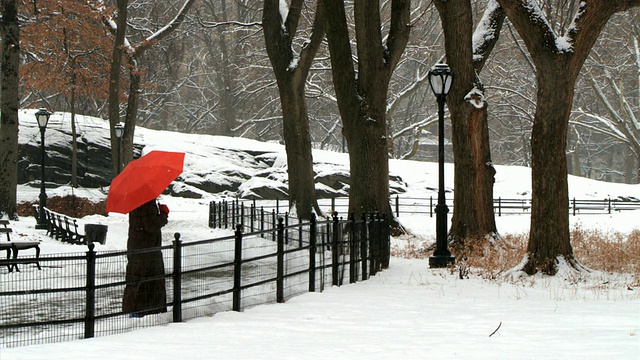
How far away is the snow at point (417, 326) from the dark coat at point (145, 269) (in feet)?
2.49

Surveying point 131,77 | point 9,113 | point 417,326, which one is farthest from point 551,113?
point 131,77

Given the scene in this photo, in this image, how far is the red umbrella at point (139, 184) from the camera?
10039mm

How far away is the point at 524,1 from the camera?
14.0 metres

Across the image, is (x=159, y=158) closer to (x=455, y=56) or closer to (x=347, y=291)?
(x=347, y=291)

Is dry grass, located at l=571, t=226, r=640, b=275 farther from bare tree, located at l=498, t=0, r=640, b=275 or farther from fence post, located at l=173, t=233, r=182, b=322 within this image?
fence post, located at l=173, t=233, r=182, b=322

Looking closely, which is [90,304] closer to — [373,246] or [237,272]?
[237,272]

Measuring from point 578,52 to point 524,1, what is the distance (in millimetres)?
1237

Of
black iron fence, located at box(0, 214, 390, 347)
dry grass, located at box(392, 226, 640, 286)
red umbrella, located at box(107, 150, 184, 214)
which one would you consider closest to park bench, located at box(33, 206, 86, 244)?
black iron fence, located at box(0, 214, 390, 347)

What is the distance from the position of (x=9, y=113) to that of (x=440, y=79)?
1609 centimetres

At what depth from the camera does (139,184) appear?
10.1 meters

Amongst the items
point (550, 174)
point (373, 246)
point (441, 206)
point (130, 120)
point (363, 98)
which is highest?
point (130, 120)

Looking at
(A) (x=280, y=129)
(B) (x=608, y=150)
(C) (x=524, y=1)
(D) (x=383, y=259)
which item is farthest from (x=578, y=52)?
(B) (x=608, y=150)

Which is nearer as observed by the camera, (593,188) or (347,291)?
(347,291)

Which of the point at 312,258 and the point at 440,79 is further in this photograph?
the point at 440,79
